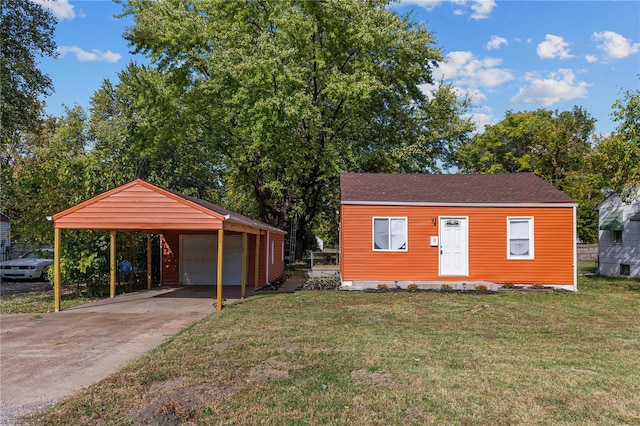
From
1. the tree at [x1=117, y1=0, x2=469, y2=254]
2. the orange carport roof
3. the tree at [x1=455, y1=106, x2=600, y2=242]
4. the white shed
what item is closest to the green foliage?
the orange carport roof

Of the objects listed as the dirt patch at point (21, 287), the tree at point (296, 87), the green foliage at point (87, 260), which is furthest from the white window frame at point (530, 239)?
the dirt patch at point (21, 287)

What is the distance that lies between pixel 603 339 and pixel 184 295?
1032 cm

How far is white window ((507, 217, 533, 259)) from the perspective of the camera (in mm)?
15516

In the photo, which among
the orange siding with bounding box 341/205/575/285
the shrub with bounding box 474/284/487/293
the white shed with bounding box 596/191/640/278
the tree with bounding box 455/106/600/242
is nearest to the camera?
the shrub with bounding box 474/284/487/293

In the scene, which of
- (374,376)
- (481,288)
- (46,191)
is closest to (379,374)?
(374,376)

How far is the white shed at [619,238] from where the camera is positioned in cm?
2005

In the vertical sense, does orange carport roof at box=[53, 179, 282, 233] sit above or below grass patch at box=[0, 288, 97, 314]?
above

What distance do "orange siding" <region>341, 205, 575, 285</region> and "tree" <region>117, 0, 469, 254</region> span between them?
6646 mm

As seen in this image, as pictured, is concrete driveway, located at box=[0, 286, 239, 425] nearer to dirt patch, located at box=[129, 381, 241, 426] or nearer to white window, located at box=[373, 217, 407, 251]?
dirt patch, located at box=[129, 381, 241, 426]

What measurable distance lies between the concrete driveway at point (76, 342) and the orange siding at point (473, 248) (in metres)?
4.88

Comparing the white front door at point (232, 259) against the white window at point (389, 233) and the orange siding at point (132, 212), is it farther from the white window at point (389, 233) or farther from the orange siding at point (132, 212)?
the orange siding at point (132, 212)

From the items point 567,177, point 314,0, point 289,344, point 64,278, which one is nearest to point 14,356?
point 289,344

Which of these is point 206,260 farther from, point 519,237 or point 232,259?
point 519,237

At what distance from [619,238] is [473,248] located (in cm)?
952
